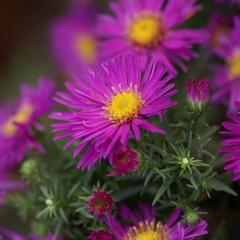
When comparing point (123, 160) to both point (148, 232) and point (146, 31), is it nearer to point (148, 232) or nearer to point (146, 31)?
point (148, 232)

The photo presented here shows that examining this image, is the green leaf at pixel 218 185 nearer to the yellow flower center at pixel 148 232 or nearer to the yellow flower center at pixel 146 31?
the yellow flower center at pixel 148 232


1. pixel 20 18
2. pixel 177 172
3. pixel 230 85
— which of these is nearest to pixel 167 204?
pixel 177 172

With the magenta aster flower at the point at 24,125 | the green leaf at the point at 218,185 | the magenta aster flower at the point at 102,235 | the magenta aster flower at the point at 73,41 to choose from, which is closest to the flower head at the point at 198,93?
the green leaf at the point at 218,185

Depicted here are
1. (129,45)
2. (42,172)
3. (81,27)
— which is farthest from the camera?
(81,27)

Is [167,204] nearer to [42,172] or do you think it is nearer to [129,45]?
[42,172]

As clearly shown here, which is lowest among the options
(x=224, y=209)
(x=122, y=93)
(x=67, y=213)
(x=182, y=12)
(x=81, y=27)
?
(x=224, y=209)

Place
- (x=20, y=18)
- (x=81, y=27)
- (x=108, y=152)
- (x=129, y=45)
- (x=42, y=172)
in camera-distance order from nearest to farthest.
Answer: (x=108, y=152), (x=42, y=172), (x=129, y=45), (x=81, y=27), (x=20, y=18)
